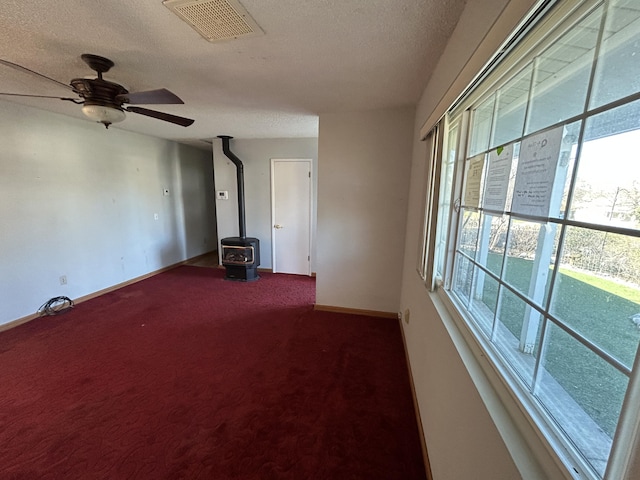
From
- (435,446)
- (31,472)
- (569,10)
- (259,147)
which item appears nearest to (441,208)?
(569,10)

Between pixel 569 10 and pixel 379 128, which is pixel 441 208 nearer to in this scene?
pixel 569 10

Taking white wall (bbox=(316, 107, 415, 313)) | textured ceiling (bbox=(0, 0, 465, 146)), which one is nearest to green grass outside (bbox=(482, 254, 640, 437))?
textured ceiling (bbox=(0, 0, 465, 146))

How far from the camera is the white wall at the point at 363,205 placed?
294 centimetres

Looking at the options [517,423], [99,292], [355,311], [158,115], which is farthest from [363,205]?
[99,292]

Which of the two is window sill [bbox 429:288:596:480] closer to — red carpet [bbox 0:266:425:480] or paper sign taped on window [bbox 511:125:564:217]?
paper sign taped on window [bbox 511:125:564:217]

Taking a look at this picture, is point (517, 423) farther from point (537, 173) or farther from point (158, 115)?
point (158, 115)

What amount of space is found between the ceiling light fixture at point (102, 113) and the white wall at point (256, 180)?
2.74 meters

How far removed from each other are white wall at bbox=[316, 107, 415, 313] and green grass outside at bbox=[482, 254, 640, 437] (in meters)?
2.41

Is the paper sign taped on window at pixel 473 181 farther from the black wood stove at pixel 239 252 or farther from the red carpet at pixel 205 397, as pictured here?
the black wood stove at pixel 239 252

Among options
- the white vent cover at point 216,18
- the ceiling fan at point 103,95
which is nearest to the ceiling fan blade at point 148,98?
the ceiling fan at point 103,95

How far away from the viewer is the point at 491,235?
44.0 inches

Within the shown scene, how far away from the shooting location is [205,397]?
1.92m

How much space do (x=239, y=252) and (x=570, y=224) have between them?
14.2 ft

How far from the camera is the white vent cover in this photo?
124 centimetres
